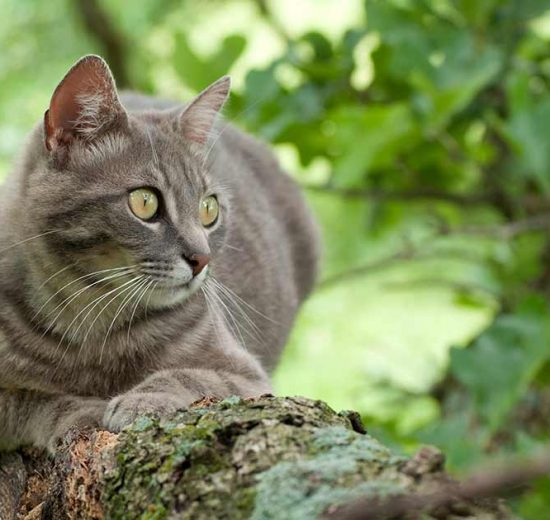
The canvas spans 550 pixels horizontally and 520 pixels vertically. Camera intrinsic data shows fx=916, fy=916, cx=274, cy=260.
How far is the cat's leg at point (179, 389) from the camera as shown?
2.16m

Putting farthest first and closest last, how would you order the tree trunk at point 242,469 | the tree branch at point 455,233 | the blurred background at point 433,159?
1. the tree branch at point 455,233
2. the blurred background at point 433,159
3. the tree trunk at point 242,469

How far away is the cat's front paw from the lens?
6.98ft

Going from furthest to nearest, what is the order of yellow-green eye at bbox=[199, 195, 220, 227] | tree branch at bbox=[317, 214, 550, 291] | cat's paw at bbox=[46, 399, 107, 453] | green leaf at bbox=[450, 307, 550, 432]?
tree branch at bbox=[317, 214, 550, 291]
green leaf at bbox=[450, 307, 550, 432]
yellow-green eye at bbox=[199, 195, 220, 227]
cat's paw at bbox=[46, 399, 107, 453]

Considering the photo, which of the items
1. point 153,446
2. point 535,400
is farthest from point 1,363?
point 535,400

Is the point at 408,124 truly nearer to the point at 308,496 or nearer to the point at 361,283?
the point at 361,283

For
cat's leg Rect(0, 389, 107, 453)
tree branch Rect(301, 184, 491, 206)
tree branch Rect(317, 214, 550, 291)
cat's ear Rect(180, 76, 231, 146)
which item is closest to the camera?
cat's leg Rect(0, 389, 107, 453)

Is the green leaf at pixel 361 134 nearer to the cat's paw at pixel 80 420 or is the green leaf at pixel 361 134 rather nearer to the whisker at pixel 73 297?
the whisker at pixel 73 297

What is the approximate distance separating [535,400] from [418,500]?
340cm

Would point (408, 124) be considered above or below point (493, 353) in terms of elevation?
above

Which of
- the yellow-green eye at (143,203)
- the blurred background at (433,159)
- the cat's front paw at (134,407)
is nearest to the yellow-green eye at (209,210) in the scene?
the yellow-green eye at (143,203)

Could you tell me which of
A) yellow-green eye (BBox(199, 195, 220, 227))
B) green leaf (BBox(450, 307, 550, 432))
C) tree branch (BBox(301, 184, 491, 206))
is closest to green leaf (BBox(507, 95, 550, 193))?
green leaf (BBox(450, 307, 550, 432))

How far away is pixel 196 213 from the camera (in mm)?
2564

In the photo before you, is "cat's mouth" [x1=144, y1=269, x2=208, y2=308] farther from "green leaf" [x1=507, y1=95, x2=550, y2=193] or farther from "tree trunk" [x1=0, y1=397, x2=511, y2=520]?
"green leaf" [x1=507, y1=95, x2=550, y2=193]

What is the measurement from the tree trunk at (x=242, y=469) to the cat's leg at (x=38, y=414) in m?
0.48
